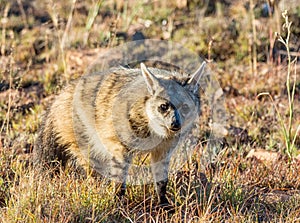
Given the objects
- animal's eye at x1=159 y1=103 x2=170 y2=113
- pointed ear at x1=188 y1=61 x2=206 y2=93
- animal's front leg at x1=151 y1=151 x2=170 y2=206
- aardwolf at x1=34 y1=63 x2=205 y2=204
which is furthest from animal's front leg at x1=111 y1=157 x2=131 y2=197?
pointed ear at x1=188 y1=61 x2=206 y2=93

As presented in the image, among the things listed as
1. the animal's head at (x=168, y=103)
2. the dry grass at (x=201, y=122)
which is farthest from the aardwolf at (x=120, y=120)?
the dry grass at (x=201, y=122)

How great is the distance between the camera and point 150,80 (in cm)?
384

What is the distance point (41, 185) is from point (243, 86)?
4.02m

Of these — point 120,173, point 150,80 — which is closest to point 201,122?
point 120,173

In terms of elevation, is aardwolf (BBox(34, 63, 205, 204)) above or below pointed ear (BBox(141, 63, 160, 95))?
below

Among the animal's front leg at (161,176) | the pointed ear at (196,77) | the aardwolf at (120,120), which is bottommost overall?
the animal's front leg at (161,176)

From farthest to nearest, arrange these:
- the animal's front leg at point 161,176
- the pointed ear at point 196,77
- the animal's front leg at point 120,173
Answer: the animal's front leg at point 161,176
the animal's front leg at point 120,173
the pointed ear at point 196,77

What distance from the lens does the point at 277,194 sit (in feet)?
15.1

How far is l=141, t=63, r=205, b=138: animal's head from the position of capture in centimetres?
373

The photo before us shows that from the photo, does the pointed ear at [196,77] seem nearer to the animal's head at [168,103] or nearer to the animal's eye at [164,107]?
the animal's head at [168,103]

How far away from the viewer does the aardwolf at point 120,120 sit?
3846mm

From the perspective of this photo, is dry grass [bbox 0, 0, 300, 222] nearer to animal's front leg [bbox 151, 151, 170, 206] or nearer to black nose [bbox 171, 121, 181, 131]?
animal's front leg [bbox 151, 151, 170, 206]

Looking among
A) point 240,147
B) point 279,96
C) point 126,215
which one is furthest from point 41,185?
point 279,96

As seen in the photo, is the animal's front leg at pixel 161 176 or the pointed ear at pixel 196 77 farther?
the animal's front leg at pixel 161 176
